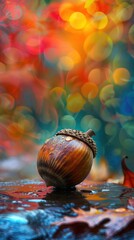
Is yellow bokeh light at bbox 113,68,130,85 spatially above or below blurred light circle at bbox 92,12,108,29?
below

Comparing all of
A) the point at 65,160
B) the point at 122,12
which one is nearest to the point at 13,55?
the point at 122,12

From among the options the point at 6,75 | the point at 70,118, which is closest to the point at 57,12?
the point at 6,75

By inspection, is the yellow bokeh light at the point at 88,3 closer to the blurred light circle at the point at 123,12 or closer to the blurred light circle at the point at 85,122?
the blurred light circle at the point at 123,12

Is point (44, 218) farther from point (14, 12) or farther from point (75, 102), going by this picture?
point (14, 12)

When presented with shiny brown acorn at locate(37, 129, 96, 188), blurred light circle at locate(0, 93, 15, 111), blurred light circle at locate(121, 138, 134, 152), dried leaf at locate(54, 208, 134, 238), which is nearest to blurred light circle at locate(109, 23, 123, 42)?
blurred light circle at locate(121, 138, 134, 152)

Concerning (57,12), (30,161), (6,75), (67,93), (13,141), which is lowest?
(30,161)

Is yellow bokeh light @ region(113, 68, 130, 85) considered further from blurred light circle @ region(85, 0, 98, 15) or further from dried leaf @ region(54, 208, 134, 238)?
dried leaf @ region(54, 208, 134, 238)

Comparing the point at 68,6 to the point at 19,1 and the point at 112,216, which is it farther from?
the point at 112,216
